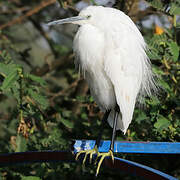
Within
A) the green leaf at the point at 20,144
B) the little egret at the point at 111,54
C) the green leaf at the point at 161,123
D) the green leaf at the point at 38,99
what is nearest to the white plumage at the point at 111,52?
the little egret at the point at 111,54

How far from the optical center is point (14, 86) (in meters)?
1.53

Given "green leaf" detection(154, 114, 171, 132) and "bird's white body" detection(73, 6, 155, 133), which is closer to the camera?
"bird's white body" detection(73, 6, 155, 133)

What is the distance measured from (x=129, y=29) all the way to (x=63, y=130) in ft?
2.95

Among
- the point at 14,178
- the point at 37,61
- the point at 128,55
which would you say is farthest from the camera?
the point at 37,61

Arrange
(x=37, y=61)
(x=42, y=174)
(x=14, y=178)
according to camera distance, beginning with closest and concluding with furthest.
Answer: (x=42, y=174)
(x=14, y=178)
(x=37, y=61)

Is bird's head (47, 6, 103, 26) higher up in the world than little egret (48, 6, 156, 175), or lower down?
higher up

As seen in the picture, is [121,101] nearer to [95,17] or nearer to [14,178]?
[95,17]

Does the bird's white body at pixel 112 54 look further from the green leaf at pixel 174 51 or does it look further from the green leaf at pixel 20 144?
the green leaf at pixel 20 144

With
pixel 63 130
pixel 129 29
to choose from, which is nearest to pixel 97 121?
pixel 63 130

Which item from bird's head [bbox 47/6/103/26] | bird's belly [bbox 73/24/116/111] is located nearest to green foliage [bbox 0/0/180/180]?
bird's belly [bbox 73/24/116/111]

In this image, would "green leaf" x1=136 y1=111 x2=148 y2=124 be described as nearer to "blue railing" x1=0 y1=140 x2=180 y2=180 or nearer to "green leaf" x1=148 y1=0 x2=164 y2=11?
"blue railing" x1=0 y1=140 x2=180 y2=180

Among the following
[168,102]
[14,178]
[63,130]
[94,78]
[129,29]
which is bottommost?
[14,178]

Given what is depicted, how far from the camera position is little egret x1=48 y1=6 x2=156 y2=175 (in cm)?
139

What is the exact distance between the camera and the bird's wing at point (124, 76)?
139 centimetres
